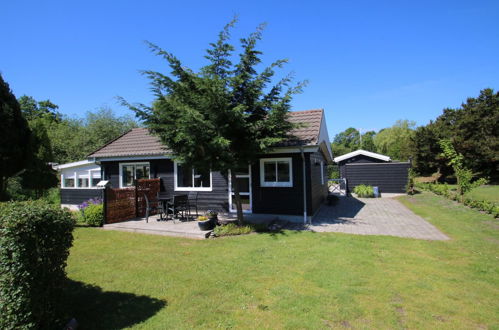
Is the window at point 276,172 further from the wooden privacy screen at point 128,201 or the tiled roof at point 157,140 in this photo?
the wooden privacy screen at point 128,201

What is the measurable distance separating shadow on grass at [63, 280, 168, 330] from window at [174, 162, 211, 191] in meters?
6.71

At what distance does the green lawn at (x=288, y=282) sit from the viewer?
3.21 meters

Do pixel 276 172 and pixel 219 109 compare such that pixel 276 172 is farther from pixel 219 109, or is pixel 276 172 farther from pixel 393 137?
pixel 393 137

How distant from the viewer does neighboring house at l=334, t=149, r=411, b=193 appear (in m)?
18.2

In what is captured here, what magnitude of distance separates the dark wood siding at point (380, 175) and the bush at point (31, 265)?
18.8 metres

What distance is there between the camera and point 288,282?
4270mm

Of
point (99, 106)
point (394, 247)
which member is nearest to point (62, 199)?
point (394, 247)

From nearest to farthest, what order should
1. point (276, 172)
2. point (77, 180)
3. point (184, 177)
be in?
point (276, 172), point (184, 177), point (77, 180)

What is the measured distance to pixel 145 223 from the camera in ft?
29.0

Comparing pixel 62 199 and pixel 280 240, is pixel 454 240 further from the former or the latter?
pixel 62 199

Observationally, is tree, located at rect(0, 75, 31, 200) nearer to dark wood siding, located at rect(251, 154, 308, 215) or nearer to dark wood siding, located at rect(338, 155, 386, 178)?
dark wood siding, located at rect(251, 154, 308, 215)

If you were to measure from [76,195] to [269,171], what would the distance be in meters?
11.6

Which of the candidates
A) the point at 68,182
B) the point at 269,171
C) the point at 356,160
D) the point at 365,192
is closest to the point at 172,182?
the point at 269,171

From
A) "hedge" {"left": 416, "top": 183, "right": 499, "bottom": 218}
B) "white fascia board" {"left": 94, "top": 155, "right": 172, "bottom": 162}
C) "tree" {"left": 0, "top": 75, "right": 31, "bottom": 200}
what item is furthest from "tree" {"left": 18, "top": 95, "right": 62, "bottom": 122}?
"hedge" {"left": 416, "top": 183, "right": 499, "bottom": 218}
